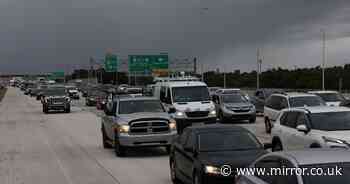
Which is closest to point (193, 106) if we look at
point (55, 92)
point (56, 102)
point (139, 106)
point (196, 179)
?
point (139, 106)

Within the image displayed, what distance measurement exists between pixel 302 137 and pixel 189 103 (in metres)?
13.6

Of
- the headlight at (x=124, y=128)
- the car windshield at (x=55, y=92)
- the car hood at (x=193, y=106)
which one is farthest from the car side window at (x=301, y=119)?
the car windshield at (x=55, y=92)

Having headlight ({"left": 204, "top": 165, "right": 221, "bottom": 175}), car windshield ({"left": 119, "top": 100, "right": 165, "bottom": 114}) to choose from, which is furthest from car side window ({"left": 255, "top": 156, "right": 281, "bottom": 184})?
car windshield ({"left": 119, "top": 100, "right": 165, "bottom": 114})

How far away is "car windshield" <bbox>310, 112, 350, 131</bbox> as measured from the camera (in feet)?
48.1

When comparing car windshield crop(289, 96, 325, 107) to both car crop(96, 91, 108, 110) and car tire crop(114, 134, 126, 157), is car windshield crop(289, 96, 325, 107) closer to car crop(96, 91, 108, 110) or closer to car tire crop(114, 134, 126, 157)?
car tire crop(114, 134, 126, 157)

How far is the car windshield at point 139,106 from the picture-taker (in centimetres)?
2058

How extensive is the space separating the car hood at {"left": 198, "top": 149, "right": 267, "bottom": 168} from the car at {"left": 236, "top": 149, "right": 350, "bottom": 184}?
3.12 meters

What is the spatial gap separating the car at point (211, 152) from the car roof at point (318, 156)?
138 inches

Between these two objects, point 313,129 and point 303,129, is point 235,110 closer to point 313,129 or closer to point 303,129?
point 313,129

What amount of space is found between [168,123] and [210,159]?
8.22 metres

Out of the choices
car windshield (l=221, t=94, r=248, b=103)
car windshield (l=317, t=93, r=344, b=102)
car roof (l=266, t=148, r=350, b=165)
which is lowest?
car windshield (l=221, t=94, r=248, b=103)

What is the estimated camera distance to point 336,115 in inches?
598

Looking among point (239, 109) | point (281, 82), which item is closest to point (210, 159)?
point (239, 109)

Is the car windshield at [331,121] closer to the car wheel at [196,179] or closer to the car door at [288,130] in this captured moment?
the car door at [288,130]
